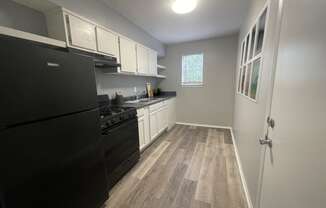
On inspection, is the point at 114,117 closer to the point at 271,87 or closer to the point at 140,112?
the point at 140,112

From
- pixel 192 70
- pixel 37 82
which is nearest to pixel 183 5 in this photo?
pixel 37 82

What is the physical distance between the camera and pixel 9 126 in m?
0.77

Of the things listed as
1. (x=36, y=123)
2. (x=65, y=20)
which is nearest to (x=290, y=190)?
(x=36, y=123)

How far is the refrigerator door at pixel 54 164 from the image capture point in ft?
2.60

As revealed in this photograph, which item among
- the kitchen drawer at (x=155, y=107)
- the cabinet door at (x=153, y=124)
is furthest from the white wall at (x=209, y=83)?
the cabinet door at (x=153, y=124)

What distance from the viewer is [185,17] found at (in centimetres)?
254

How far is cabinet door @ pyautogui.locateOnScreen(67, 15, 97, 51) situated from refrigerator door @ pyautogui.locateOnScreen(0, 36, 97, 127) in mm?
583

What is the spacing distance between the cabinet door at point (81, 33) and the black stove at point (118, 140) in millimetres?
841

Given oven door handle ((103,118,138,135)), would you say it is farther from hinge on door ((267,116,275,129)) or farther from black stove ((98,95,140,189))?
hinge on door ((267,116,275,129))

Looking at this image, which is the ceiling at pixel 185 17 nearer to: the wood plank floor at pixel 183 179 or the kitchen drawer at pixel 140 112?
the kitchen drawer at pixel 140 112

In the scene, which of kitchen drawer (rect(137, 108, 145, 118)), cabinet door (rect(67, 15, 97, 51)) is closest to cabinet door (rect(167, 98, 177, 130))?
kitchen drawer (rect(137, 108, 145, 118))

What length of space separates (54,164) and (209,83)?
152 inches

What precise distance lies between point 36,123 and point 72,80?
15.6 inches

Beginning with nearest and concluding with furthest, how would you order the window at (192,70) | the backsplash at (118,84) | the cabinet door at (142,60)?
the backsplash at (118,84)
the cabinet door at (142,60)
the window at (192,70)
